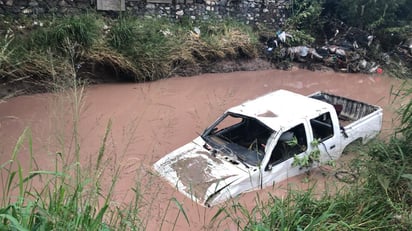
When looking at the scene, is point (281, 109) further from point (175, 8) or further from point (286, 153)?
point (175, 8)

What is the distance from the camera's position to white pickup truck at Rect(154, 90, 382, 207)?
4691mm

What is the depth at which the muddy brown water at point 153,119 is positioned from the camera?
11.6 ft

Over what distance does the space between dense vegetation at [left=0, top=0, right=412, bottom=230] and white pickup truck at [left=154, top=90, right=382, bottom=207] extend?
50 cm

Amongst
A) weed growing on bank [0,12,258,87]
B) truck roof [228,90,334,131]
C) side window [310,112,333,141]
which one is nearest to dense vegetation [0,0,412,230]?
weed growing on bank [0,12,258,87]

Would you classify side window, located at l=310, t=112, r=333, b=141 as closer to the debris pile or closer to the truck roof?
the truck roof

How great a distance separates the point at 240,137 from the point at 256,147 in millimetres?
557

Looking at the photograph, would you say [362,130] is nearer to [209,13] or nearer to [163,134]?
[163,134]

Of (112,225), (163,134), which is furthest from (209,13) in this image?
(112,225)

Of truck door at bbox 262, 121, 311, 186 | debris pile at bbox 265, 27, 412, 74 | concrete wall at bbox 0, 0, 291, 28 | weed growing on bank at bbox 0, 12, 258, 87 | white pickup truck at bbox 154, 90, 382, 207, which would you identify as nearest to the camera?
white pickup truck at bbox 154, 90, 382, 207

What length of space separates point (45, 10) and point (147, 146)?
6.08 meters

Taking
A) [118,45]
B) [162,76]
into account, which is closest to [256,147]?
[162,76]

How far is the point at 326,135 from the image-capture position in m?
5.86

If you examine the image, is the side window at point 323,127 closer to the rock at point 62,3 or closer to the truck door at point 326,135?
the truck door at point 326,135

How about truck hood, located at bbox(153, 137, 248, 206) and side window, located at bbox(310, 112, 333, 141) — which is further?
side window, located at bbox(310, 112, 333, 141)
